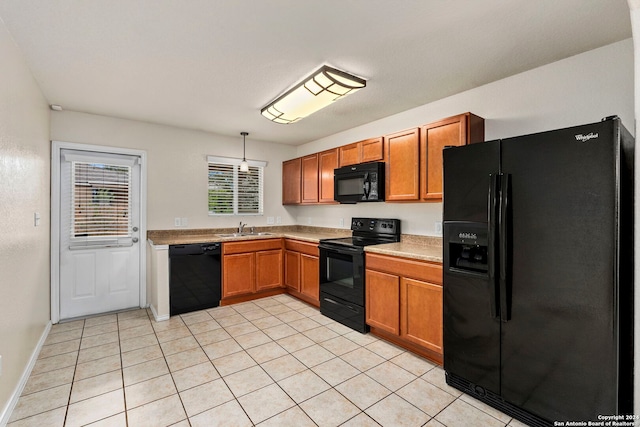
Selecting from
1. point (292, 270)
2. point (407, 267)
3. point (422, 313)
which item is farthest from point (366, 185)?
point (292, 270)

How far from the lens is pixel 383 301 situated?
2.90m

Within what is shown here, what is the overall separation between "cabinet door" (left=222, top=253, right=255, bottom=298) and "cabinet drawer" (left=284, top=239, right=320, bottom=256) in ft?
1.75

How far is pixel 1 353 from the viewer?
176 cm

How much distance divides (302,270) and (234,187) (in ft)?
5.77

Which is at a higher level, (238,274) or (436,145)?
(436,145)

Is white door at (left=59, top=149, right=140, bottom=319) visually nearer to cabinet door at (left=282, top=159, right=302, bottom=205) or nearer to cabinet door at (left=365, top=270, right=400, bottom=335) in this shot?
cabinet door at (left=282, top=159, right=302, bottom=205)

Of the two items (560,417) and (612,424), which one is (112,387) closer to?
(560,417)

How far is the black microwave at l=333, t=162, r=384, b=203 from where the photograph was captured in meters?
3.38

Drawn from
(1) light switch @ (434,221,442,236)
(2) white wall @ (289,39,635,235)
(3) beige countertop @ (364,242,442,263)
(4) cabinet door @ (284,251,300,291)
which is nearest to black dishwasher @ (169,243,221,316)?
(4) cabinet door @ (284,251,300,291)

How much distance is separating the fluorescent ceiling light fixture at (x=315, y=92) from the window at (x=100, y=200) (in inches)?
85.8

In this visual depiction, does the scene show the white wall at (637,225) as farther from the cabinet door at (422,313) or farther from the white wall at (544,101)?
the cabinet door at (422,313)

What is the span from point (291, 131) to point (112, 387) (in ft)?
11.4

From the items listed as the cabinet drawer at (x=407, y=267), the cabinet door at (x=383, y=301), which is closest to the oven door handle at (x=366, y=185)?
the cabinet drawer at (x=407, y=267)

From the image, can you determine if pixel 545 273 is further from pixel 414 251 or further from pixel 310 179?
pixel 310 179
